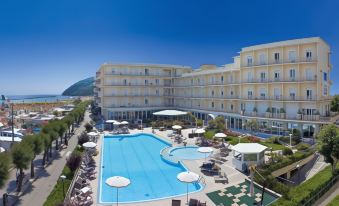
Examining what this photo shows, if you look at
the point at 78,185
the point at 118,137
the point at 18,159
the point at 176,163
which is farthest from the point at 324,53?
the point at 18,159

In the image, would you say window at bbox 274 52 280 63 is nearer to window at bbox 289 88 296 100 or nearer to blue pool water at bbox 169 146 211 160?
window at bbox 289 88 296 100

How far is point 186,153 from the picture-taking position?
27766mm

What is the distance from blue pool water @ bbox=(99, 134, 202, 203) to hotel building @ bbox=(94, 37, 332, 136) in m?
16.2

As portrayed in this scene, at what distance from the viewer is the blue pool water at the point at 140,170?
17.1 meters

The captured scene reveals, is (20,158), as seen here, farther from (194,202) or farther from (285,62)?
(285,62)

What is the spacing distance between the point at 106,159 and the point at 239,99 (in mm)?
24600

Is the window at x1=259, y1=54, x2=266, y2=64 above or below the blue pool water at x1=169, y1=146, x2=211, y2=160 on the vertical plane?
above

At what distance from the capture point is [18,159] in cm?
1645

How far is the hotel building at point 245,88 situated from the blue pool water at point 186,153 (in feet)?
44.6

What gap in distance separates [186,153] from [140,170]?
22.6ft

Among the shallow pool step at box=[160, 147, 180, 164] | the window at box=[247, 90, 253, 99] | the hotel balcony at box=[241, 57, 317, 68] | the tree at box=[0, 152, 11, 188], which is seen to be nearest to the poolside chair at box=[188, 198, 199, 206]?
the shallow pool step at box=[160, 147, 180, 164]

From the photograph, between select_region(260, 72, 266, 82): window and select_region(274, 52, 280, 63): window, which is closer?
select_region(274, 52, 280, 63): window

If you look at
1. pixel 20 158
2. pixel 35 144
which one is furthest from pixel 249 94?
pixel 20 158

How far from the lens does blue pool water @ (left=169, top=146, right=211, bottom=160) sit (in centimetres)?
2598
